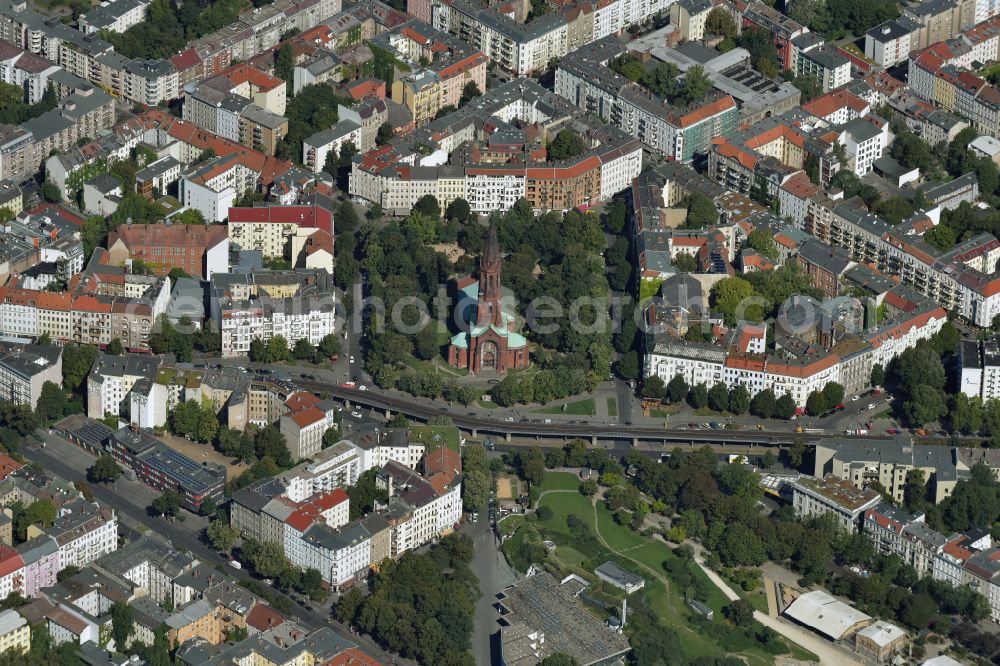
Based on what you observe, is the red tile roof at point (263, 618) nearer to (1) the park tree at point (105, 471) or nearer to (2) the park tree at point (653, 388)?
(1) the park tree at point (105, 471)

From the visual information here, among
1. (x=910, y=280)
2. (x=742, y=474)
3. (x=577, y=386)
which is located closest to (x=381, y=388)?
(x=577, y=386)

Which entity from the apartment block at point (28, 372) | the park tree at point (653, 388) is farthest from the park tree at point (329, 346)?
the park tree at point (653, 388)

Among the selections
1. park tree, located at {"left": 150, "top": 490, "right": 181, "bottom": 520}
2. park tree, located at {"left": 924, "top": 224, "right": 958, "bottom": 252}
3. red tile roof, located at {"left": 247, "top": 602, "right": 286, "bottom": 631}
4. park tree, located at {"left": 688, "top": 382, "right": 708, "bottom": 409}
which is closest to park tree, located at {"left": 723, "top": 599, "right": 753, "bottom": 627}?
park tree, located at {"left": 688, "top": 382, "right": 708, "bottom": 409}

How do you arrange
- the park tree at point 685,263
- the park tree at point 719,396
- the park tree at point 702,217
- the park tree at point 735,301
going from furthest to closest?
the park tree at point 702,217 → the park tree at point 685,263 → the park tree at point 735,301 → the park tree at point 719,396

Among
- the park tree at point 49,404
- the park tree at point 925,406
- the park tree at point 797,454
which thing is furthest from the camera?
the park tree at point 925,406

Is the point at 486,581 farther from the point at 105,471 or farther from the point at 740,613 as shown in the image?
the point at 105,471

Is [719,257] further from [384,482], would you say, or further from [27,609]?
[27,609]
